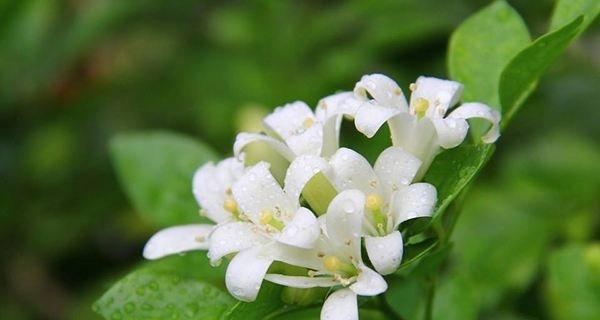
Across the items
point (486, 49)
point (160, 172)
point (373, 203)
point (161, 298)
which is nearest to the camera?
point (373, 203)

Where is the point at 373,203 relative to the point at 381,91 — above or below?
below

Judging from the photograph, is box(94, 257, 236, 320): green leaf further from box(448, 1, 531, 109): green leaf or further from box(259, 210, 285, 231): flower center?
box(448, 1, 531, 109): green leaf

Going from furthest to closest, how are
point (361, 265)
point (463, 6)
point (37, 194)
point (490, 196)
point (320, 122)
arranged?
point (37, 194) → point (463, 6) → point (490, 196) → point (320, 122) → point (361, 265)

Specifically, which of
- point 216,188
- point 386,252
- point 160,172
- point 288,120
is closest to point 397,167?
point 386,252

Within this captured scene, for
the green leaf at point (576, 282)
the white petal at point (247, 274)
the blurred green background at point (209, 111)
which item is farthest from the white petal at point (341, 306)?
the blurred green background at point (209, 111)

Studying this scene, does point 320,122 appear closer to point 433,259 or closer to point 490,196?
point 433,259

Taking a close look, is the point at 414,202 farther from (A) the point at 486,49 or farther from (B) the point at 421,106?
(A) the point at 486,49

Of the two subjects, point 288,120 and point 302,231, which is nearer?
point 302,231

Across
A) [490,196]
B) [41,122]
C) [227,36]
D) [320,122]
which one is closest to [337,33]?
[227,36]
